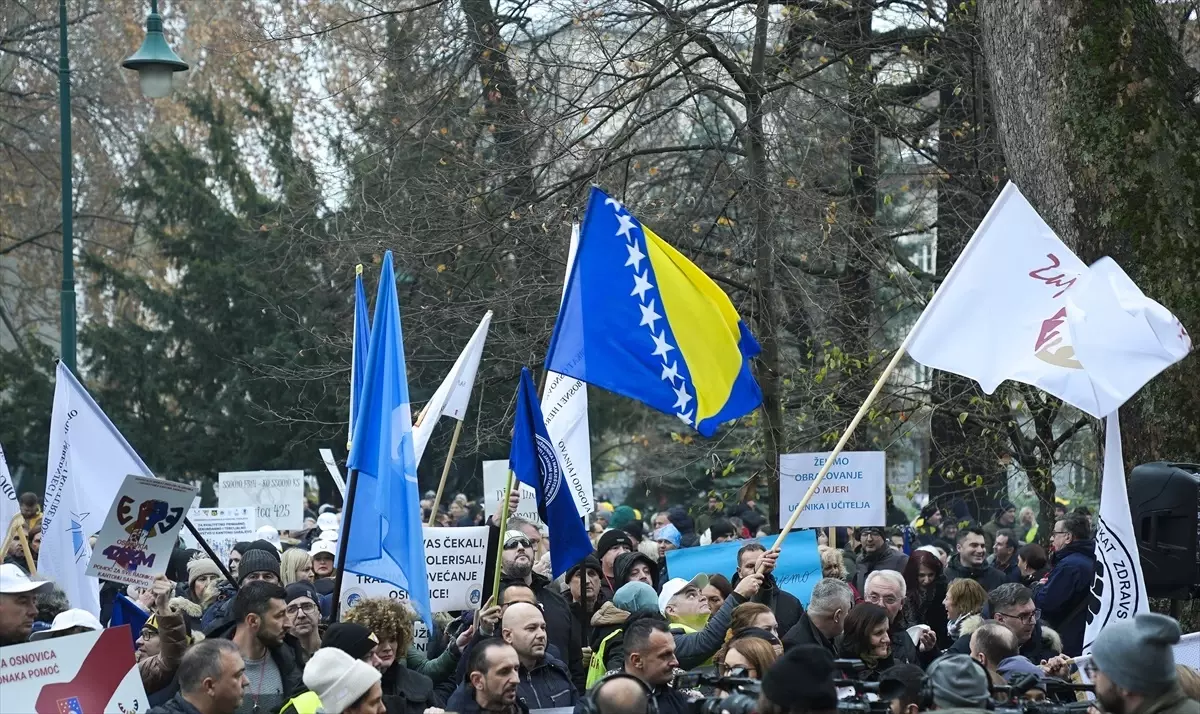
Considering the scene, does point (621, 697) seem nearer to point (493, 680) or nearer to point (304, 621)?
point (493, 680)

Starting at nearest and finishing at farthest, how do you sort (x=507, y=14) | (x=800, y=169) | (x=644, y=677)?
(x=644, y=677), (x=800, y=169), (x=507, y=14)

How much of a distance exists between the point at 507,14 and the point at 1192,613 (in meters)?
9.81

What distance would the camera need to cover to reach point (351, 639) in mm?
6730

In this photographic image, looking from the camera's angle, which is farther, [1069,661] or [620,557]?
[620,557]

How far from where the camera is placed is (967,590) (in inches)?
365

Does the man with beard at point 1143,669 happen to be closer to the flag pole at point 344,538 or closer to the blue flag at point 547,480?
the blue flag at point 547,480

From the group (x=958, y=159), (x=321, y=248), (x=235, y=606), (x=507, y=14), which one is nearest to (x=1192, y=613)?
(x=235, y=606)

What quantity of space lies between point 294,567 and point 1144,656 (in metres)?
6.17

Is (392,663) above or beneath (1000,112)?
beneath

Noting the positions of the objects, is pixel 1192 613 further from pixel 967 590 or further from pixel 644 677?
pixel 644 677

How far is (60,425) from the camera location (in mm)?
9109

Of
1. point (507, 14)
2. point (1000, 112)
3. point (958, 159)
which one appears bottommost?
point (1000, 112)

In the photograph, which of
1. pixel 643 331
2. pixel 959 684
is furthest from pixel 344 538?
pixel 959 684

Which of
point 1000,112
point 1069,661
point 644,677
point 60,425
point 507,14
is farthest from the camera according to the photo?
point 507,14
